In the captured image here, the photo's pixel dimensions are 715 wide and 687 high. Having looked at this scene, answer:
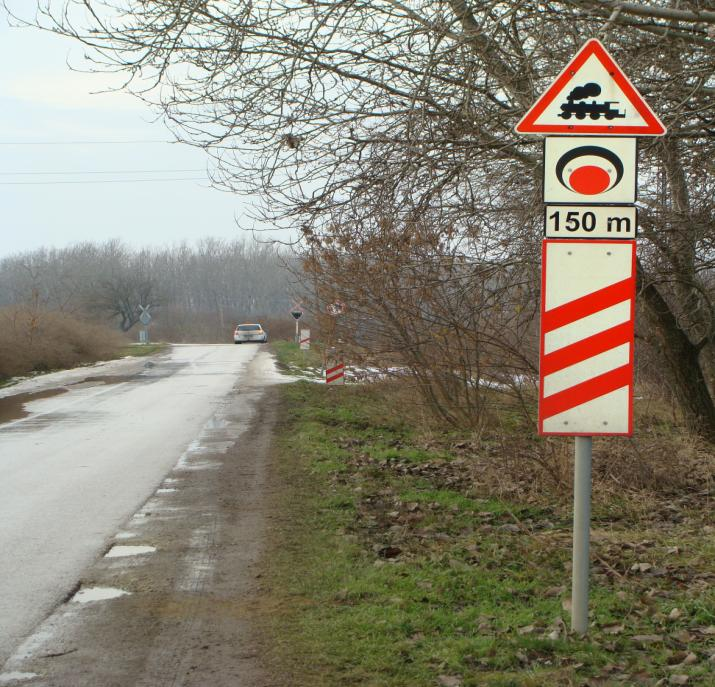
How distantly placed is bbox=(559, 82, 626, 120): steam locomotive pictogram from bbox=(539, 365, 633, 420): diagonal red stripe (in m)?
1.28

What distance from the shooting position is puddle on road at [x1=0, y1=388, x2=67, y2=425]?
18.9m

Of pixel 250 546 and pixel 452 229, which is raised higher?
pixel 452 229

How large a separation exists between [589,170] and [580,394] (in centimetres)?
112

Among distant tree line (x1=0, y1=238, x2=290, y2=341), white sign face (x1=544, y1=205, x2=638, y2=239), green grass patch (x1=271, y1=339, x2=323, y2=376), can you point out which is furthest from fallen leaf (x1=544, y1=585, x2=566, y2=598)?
distant tree line (x1=0, y1=238, x2=290, y2=341)

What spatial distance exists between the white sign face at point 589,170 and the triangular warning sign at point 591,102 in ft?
0.18

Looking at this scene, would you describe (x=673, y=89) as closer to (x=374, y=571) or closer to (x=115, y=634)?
(x=374, y=571)

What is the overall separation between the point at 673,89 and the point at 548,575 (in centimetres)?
431

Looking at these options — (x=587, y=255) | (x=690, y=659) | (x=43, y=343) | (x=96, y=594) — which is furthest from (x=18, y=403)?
(x=690, y=659)

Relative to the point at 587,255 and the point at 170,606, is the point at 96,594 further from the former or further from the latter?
the point at 587,255

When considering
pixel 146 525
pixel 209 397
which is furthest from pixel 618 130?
pixel 209 397

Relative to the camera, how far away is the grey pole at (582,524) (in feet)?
15.8

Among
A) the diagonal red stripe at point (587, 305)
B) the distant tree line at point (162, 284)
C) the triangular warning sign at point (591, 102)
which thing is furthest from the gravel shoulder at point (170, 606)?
the distant tree line at point (162, 284)

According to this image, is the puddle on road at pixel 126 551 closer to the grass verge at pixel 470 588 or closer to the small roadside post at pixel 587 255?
the grass verge at pixel 470 588

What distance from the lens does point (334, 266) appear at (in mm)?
13508
